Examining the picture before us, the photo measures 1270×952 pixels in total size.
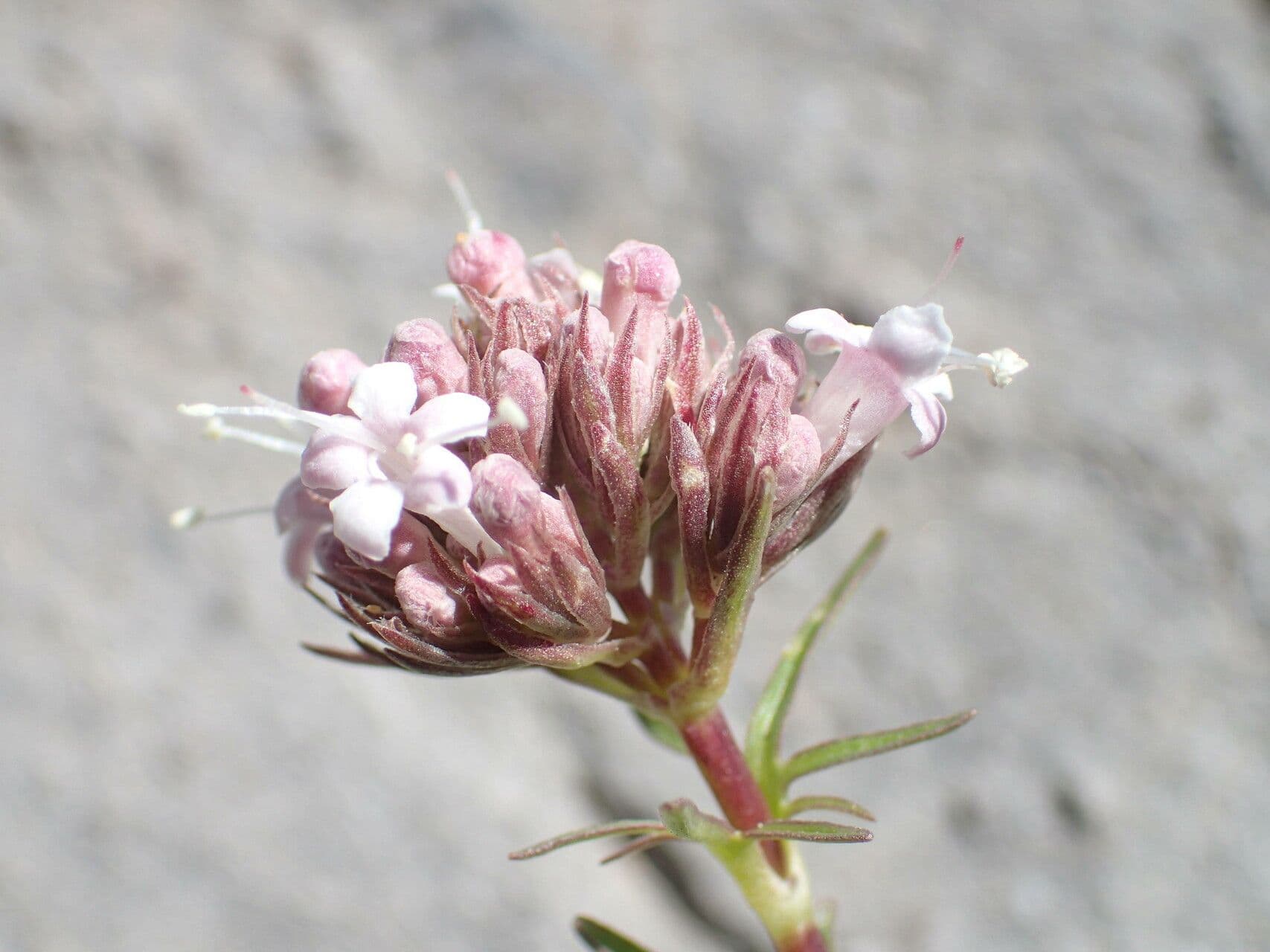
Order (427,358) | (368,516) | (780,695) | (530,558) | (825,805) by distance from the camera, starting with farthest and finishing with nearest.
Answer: (780,695), (825,805), (427,358), (530,558), (368,516)

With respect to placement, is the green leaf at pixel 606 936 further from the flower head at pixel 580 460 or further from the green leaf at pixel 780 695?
the flower head at pixel 580 460

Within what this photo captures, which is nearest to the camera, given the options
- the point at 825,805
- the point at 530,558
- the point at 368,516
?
the point at 368,516

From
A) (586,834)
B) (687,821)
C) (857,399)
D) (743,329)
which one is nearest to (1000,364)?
(857,399)

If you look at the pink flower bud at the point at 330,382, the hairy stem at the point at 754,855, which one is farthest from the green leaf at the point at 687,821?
the pink flower bud at the point at 330,382

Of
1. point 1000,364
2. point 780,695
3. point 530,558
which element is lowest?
point 780,695

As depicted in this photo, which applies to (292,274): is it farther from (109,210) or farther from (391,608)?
(391,608)

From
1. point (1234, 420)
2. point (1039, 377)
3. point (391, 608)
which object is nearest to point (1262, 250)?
point (1234, 420)

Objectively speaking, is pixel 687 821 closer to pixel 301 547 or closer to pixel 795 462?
pixel 795 462
